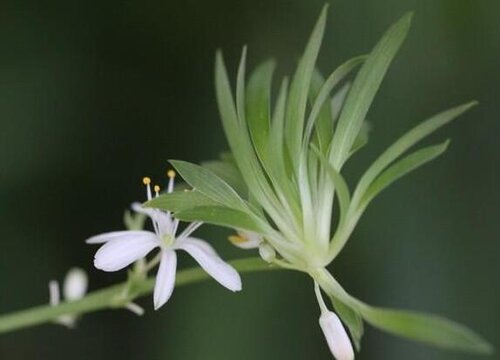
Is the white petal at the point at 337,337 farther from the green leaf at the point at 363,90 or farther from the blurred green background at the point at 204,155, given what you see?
the blurred green background at the point at 204,155

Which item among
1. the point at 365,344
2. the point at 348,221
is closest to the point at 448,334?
the point at 348,221

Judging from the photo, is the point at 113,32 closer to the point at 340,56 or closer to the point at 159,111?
the point at 159,111

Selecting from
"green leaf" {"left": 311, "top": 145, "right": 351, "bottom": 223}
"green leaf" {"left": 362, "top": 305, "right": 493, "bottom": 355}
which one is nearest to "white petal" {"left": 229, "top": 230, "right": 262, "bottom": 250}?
"green leaf" {"left": 311, "top": 145, "right": 351, "bottom": 223}

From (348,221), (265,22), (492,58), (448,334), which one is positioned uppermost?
(265,22)

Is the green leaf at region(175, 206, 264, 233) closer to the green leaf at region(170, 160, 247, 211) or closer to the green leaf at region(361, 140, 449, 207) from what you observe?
the green leaf at region(170, 160, 247, 211)

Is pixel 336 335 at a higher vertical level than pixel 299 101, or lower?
lower

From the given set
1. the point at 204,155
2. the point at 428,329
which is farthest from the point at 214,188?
the point at 204,155

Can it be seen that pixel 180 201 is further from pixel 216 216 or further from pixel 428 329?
pixel 428 329
